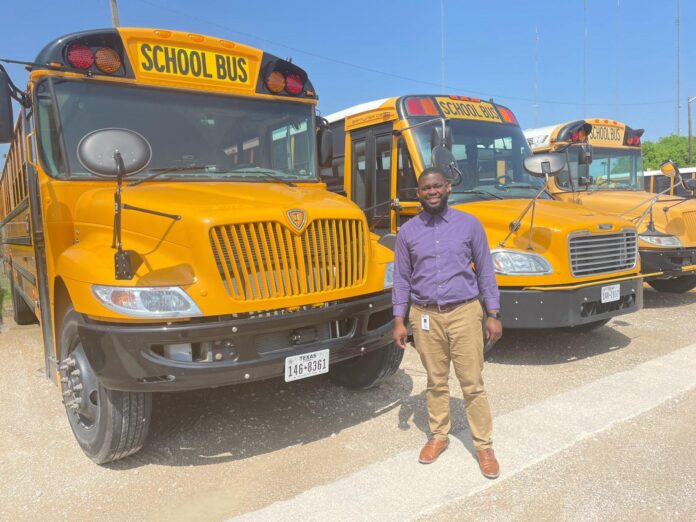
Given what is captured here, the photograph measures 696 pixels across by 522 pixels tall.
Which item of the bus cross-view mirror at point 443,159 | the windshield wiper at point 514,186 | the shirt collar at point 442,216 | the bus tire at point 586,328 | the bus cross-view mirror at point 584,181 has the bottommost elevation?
the bus tire at point 586,328

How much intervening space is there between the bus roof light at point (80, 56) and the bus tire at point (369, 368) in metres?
2.86

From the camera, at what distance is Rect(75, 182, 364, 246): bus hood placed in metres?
3.02

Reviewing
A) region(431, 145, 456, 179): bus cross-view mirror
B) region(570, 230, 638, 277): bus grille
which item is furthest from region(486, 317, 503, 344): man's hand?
region(570, 230, 638, 277): bus grille

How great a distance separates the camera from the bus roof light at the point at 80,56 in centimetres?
363

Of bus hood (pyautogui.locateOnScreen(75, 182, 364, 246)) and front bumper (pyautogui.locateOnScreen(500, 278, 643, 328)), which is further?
front bumper (pyautogui.locateOnScreen(500, 278, 643, 328))

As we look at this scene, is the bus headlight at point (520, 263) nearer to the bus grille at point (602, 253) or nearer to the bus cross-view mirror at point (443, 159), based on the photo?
the bus grille at point (602, 253)

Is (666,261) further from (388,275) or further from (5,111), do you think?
(5,111)

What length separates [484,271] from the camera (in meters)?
3.20

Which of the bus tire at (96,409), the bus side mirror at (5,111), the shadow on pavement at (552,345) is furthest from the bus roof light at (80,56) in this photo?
the shadow on pavement at (552,345)

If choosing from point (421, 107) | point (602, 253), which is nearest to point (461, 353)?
point (602, 253)

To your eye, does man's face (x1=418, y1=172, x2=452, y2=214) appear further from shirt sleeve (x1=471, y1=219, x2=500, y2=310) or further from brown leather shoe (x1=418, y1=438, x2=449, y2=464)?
brown leather shoe (x1=418, y1=438, x2=449, y2=464)

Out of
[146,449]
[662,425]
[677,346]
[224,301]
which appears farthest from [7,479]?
[677,346]

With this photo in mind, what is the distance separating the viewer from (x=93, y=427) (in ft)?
11.1

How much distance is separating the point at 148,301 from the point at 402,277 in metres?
1.43
